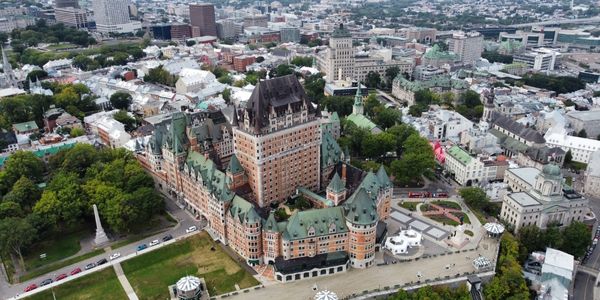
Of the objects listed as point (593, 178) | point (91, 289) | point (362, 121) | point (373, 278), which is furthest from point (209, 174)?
point (593, 178)

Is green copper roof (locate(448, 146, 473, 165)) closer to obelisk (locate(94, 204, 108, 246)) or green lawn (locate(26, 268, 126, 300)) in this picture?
green lawn (locate(26, 268, 126, 300))

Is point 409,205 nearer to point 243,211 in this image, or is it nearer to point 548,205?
point 548,205

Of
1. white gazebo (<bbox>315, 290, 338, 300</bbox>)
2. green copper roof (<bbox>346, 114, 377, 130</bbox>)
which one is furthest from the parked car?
green copper roof (<bbox>346, 114, 377, 130</bbox>)

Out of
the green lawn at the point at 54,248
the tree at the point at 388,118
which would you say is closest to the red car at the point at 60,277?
the green lawn at the point at 54,248

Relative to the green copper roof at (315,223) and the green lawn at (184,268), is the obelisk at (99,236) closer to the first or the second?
the green lawn at (184,268)

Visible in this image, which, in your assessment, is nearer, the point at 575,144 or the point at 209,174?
the point at 209,174
